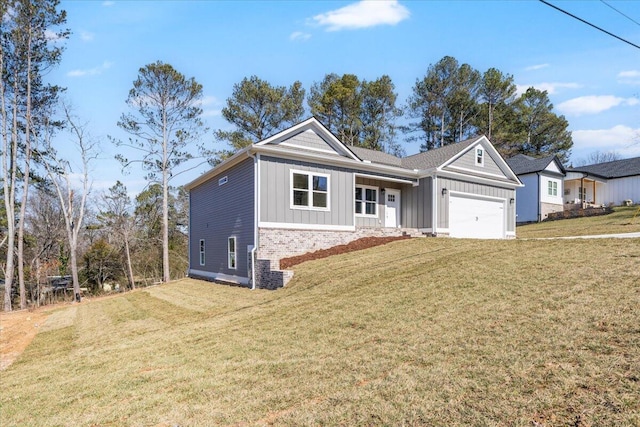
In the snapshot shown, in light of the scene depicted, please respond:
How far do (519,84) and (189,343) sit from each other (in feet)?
129

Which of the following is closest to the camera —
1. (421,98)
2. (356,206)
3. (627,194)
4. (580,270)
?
(580,270)

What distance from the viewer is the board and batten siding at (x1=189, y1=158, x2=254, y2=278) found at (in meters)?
13.9

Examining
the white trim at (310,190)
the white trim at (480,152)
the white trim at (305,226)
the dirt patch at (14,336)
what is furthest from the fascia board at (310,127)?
the dirt patch at (14,336)

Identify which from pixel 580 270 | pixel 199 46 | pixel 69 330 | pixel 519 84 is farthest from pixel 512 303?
pixel 519 84

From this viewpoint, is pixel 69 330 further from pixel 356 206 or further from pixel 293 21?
pixel 356 206

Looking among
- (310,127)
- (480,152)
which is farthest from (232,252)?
(480,152)

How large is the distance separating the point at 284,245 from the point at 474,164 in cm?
1074

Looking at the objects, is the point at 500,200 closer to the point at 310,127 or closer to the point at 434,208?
the point at 434,208

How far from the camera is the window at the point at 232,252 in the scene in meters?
15.0

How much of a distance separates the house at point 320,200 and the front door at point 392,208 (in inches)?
1.8

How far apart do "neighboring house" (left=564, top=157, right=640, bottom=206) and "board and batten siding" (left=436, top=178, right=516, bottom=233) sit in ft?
37.4

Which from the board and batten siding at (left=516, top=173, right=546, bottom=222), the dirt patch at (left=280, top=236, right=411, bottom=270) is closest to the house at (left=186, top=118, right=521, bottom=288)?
the dirt patch at (left=280, top=236, right=411, bottom=270)

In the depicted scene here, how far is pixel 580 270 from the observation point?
6.37 metres

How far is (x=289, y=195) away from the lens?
13.8 metres
